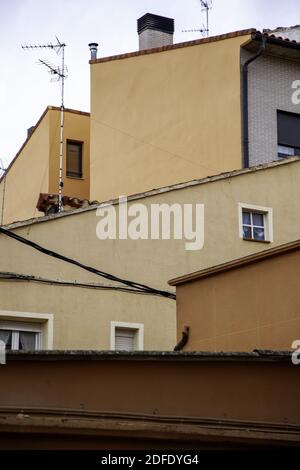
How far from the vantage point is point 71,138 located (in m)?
31.0

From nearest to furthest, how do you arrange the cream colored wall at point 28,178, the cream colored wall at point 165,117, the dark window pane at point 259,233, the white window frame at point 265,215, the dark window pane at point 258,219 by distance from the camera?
the white window frame at point 265,215
the dark window pane at point 259,233
the dark window pane at point 258,219
the cream colored wall at point 165,117
the cream colored wall at point 28,178

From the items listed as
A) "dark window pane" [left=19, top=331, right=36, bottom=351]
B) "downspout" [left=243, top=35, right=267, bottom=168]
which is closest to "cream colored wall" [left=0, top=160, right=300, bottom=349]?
"dark window pane" [left=19, top=331, right=36, bottom=351]

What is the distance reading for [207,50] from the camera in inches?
1011

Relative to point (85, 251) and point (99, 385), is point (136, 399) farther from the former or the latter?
point (85, 251)

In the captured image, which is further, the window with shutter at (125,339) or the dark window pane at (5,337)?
the window with shutter at (125,339)

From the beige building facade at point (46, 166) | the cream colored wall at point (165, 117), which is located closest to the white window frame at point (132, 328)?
the cream colored wall at point (165, 117)

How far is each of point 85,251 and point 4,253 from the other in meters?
1.61

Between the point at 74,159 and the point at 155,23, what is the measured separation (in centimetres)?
487

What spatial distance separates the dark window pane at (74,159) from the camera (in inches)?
1222

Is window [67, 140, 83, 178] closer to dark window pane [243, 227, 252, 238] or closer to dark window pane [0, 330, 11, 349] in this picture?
dark window pane [243, 227, 252, 238]

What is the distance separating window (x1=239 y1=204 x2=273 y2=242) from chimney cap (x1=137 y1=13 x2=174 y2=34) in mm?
9926

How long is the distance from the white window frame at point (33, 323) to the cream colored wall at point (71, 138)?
11.7 m

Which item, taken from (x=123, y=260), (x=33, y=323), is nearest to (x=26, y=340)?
(x=33, y=323)

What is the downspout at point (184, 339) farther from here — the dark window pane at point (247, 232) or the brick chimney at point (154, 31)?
the brick chimney at point (154, 31)
